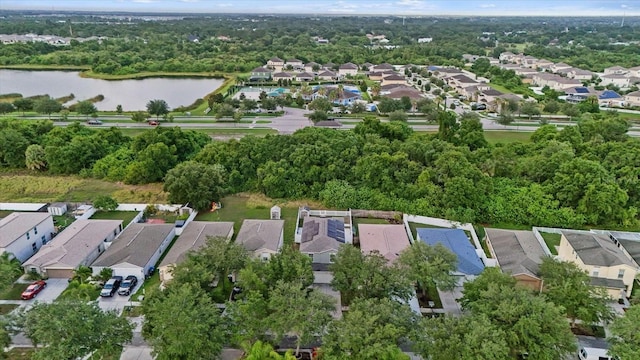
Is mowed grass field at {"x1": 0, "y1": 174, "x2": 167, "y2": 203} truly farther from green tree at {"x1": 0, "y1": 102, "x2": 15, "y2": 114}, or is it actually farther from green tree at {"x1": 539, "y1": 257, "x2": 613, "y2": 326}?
green tree at {"x1": 539, "y1": 257, "x2": 613, "y2": 326}

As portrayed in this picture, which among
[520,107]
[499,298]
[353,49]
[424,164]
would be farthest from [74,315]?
[353,49]

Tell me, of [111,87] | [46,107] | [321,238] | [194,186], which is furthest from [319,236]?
[111,87]

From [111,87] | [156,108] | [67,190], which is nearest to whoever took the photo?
[67,190]

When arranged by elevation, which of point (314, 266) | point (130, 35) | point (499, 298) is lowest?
point (314, 266)

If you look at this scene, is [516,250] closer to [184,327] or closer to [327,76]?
[184,327]

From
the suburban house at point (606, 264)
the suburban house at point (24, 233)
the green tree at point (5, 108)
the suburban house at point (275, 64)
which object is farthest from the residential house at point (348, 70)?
the suburban house at point (606, 264)

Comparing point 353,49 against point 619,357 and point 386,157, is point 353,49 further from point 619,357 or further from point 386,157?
point 619,357

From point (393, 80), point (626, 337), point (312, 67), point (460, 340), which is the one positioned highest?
point (312, 67)
